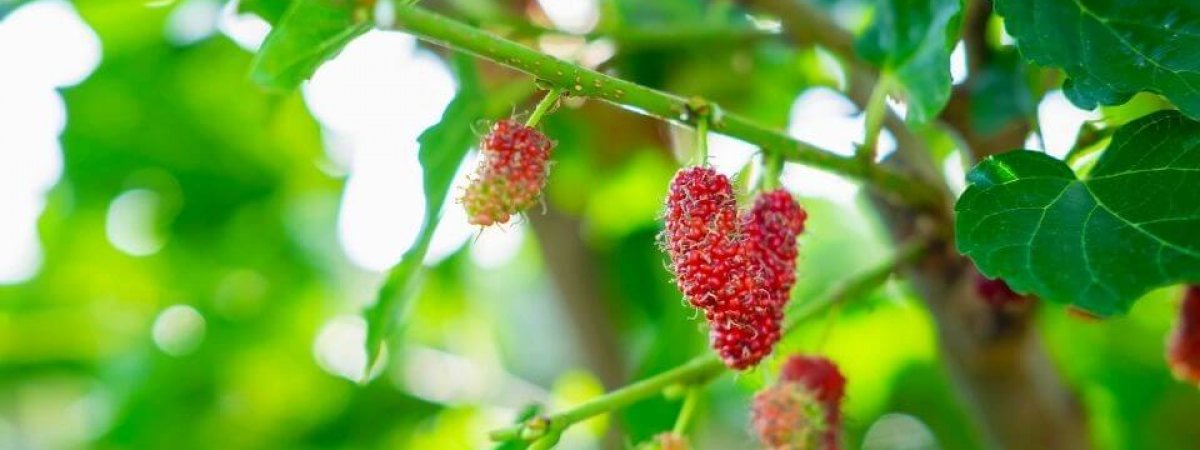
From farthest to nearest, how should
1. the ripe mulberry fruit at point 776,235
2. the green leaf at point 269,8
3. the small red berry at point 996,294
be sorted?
the small red berry at point 996,294 < the green leaf at point 269,8 < the ripe mulberry fruit at point 776,235

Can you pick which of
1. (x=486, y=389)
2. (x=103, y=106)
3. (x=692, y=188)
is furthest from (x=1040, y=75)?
(x=103, y=106)

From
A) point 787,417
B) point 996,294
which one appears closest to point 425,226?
point 787,417

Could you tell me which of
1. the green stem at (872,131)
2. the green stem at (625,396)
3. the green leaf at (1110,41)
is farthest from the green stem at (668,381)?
the green leaf at (1110,41)

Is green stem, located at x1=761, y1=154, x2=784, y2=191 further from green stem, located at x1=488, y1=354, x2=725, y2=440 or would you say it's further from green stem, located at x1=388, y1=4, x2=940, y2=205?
green stem, located at x1=488, y1=354, x2=725, y2=440

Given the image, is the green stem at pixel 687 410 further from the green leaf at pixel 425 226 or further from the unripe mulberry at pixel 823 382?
the green leaf at pixel 425 226

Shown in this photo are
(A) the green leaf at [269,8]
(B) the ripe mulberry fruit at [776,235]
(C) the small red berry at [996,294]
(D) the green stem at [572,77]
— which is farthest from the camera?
(C) the small red berry at [996,294]

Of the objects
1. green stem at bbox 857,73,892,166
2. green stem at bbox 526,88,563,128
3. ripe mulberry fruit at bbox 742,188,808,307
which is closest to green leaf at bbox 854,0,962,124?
green stem at bbox 857,73,892,166
